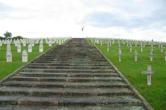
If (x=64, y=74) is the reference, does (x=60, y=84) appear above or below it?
below

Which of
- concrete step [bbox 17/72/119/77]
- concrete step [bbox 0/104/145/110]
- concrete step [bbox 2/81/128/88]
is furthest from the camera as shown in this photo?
concrete step [bbox 17/72/119/77]

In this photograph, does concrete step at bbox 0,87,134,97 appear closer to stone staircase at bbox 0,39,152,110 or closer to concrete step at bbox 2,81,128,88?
stone staircase at bbox 0,39,152,110

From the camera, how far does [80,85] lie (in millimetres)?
8266

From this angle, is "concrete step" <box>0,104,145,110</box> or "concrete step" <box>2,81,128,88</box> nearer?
"concrete step" <box>0,104,145,110</box>

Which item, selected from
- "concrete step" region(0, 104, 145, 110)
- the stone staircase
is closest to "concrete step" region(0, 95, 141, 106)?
the stone staircase

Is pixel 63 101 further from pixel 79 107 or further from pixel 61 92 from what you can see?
pixel 61 92

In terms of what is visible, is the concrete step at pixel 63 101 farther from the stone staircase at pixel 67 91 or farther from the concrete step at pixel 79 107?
the concrete step at pixel 79 107

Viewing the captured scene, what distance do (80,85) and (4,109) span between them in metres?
3.20

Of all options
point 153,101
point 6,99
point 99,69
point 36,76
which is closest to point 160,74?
point 99,69

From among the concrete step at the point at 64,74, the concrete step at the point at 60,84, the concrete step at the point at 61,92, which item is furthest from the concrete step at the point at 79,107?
the concrete step at the point at 64,74

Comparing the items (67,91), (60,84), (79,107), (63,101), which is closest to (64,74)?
(60,84)

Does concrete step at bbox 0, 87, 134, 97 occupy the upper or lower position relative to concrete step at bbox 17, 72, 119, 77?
lower

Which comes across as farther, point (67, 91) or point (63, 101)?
point (67, 91)

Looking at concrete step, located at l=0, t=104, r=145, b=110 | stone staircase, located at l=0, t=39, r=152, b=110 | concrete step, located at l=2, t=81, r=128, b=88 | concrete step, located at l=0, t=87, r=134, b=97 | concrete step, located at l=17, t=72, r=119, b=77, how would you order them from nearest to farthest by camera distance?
concrete step, located at l=0, t=104, r=145, b=110 < stone staircase, located at l=0, t=39, r=152, b=110 < concrete step, located at l=0, t=87, r=134, b=97 < concrete step, located at l=2, t=81, r=128, b=88 < concrete step, located at l=17, t=72, r=119, b=77
